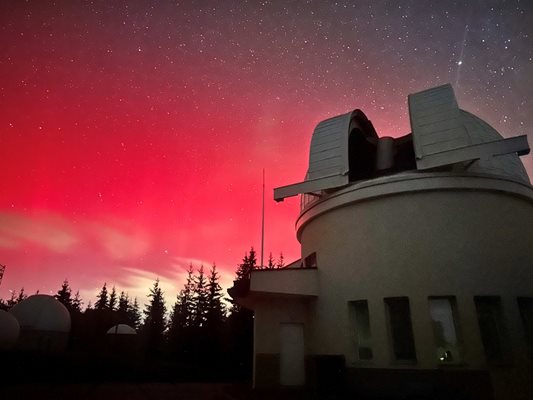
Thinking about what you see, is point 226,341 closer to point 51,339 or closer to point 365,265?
point 51,339

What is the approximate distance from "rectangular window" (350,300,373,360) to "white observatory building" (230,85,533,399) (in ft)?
0.12

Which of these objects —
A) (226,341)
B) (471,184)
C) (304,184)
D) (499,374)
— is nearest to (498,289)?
(499,374)

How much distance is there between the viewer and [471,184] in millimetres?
11703

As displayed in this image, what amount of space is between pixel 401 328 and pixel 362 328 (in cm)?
144

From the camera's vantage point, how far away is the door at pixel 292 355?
14.1 metres

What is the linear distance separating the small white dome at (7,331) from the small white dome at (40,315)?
15.6 ft

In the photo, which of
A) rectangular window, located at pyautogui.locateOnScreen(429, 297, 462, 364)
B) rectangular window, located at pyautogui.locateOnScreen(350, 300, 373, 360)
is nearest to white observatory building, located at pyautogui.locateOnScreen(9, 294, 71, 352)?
rectangular window, located at pyautogui.locateOnScreen(350, 300, 373, 360)

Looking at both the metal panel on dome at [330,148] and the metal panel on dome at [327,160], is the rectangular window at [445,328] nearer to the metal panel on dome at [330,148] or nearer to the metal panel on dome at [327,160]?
the metal panel on dome at [327,160]

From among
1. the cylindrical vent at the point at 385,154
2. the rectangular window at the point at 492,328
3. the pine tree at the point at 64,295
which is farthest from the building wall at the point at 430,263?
the pine tree at the point at 64,295

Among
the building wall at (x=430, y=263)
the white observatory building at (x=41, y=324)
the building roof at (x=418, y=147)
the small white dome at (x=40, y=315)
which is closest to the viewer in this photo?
the building wall at (x=430, y=263)

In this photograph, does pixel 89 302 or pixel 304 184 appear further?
pixel 89 302

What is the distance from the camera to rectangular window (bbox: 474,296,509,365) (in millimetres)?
10538

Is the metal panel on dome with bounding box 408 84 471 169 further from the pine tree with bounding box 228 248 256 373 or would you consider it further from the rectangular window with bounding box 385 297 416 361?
the pine tree with bounding box 228 248 256 373

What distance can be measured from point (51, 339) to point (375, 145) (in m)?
29.9
